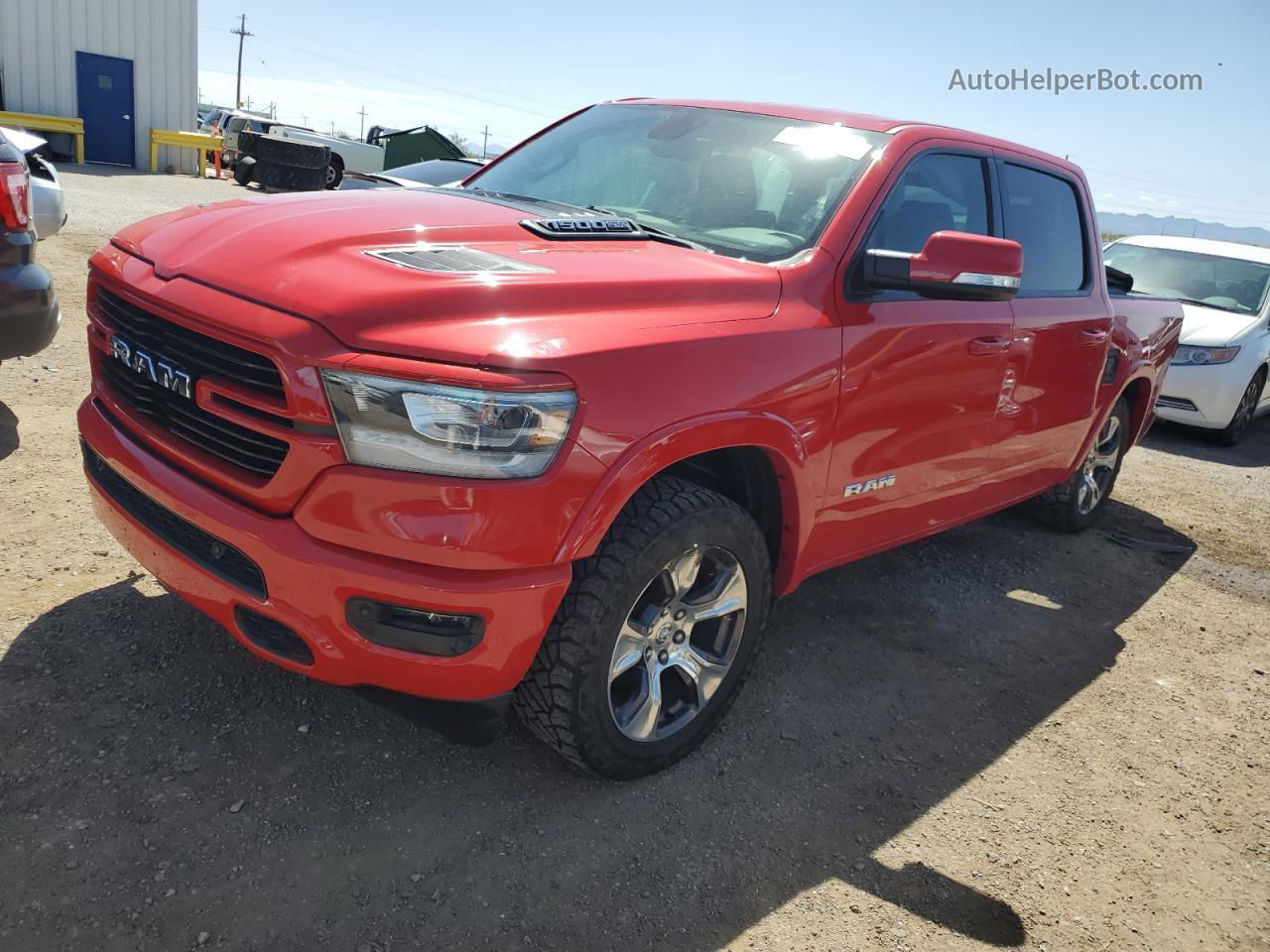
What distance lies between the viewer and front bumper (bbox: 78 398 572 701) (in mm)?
2115

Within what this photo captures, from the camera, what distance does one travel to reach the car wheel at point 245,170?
733 inches

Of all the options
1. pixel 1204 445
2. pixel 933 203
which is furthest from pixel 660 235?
pixel 1204 445

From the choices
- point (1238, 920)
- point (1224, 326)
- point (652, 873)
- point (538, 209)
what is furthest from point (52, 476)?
point (1224, 326)

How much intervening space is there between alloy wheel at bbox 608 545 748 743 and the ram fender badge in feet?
1.83

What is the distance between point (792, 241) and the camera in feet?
9.89

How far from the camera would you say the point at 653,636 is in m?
2.65

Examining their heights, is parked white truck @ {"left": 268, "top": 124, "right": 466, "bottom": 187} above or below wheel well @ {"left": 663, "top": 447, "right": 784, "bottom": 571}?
below

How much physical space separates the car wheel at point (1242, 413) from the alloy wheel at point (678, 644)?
741 centimetres

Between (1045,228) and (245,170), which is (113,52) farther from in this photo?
(1045,228)

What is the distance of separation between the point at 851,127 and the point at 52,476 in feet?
11.5

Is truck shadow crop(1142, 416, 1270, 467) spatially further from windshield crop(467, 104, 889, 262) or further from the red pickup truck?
windshield crop(467, 104, 889, 262)

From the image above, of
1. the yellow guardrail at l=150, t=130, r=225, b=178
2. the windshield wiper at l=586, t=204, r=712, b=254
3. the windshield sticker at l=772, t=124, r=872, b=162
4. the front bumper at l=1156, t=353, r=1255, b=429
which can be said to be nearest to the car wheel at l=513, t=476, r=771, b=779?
the windshield wiper at l=586, t=204, r=712, b=254

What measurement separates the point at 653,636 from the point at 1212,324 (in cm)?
787

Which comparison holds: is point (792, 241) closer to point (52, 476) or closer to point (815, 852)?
point (815, 852)
